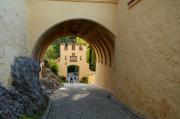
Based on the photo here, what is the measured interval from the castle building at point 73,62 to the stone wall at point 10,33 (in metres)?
28.9

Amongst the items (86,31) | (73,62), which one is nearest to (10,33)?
(86,31)

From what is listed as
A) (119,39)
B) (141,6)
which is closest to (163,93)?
(141,6)

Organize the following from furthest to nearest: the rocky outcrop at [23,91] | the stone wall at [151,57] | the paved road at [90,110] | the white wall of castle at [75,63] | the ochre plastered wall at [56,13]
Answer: the white wall of castle at [75,63], the ochre plastered wall at [56,13], the paved road at [90,110], the rocky outcrop at [23,91], the stone wall at [151,57]

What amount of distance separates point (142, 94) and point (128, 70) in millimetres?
2182

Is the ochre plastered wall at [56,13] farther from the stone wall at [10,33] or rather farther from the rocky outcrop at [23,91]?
the rocky outcrop at [23,91]

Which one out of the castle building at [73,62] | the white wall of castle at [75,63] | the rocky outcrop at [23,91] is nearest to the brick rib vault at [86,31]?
the rocky outcrop at [23,91]

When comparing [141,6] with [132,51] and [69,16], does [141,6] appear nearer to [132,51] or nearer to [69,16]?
[132,51]

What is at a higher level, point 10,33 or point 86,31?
point 86,31

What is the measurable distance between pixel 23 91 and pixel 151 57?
4.12 m

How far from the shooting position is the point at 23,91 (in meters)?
10.4

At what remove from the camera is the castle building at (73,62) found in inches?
1660

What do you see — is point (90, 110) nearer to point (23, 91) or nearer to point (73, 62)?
point (23, 91)

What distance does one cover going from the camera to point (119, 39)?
1434 cm

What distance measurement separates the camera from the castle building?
42.2m
